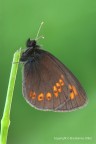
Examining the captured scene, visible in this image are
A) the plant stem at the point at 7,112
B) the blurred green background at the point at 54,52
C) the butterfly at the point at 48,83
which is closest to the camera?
the plant stem at the point at 7,112

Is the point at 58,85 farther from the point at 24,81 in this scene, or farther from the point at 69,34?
the point at 69,34

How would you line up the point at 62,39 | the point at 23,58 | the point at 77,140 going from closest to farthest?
the point at 23,58, the point at 77,140, the point at 62,39

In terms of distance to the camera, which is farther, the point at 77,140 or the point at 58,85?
the point at 77,140

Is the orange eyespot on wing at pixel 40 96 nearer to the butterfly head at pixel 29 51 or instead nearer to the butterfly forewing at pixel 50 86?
the butterfly forewing at pixel 50 86

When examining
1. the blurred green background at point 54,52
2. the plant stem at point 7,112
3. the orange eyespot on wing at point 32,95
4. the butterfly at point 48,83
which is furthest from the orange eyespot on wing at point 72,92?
the plant stem at point 7,112

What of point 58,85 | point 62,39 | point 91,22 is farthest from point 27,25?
point 58,85

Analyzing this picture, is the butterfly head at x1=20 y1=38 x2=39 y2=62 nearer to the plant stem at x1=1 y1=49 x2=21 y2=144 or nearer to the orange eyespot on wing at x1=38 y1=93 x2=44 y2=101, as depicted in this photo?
the orange eyespot on wing at x1=38 y1=93 x2=44 y2=101
